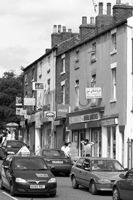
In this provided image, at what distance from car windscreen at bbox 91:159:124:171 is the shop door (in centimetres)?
1426

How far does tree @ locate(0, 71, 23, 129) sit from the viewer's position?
6688cm

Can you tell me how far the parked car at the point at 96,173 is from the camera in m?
18.5

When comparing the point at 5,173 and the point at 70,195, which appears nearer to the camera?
the point at 70,195

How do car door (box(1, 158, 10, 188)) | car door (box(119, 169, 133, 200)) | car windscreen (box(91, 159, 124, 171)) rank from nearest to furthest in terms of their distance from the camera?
1. car door (box(119, 169, 133, 200))
2. car door (box(1, 158, 10, 188))
3. car windscreen (box(91, 159, 124, 171))

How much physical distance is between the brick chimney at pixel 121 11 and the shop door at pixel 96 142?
24.8ft

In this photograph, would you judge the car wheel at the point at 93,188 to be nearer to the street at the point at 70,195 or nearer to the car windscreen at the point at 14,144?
the street at the point at 70,195

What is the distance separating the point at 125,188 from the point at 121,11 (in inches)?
789

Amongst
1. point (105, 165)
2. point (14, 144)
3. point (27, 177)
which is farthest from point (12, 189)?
point (14, 144)

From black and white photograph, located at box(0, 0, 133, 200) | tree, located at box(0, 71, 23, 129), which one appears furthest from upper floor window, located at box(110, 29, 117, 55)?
tree, located at box(0, 71, 23, 129)

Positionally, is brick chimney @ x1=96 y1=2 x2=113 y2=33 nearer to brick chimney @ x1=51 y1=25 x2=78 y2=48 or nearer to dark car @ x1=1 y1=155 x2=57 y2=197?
brick chimney @ x1=51 y1=25 x2=78 y2=48

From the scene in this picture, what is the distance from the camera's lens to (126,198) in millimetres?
15164

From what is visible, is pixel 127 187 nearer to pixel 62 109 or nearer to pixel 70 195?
pixel 70 195

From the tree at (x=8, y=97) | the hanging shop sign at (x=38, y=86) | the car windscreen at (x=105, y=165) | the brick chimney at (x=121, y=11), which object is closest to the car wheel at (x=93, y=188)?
the car windscreen at (x=105, y=165)

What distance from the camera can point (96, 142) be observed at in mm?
35031
